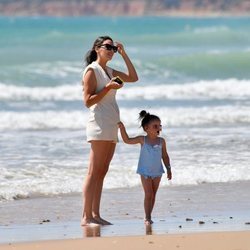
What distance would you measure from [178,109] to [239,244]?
477 inches

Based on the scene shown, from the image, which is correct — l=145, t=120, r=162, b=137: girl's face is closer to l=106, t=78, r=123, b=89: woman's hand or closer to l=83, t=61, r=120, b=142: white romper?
l=83, t=61, r=120, b=142: white romper

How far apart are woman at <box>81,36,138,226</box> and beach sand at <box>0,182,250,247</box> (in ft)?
1.04

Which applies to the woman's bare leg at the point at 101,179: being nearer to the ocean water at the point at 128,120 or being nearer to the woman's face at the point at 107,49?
the woman's face at the point at 107,49

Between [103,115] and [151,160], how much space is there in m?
0.56

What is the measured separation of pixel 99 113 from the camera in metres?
8.42

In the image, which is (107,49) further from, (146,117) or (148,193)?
(148,193)

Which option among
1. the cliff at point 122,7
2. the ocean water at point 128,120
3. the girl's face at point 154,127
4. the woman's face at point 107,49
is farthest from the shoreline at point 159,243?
the cliff at point 122,7

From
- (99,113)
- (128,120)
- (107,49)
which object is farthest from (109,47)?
(128,120)

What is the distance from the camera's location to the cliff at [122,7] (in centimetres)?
14012

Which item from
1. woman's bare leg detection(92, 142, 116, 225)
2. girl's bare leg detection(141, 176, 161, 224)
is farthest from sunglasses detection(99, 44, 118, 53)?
girl's bare leg detection(141, 176, 161, 224)

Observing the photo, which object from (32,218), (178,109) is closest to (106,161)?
(32,218)

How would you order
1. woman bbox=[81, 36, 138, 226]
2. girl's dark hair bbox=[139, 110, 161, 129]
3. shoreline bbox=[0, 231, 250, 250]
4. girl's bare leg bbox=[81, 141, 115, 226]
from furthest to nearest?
girl's dark hair bbox=[139, 110, 161, 129] → girl's bare leg bbox=[81, 141, 115, 226] → woman bbox=[81, 36, 138, 226] → shoreline bbox=[0, 231, 250, 250]

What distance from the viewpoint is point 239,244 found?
7.36m

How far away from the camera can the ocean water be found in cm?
1147
